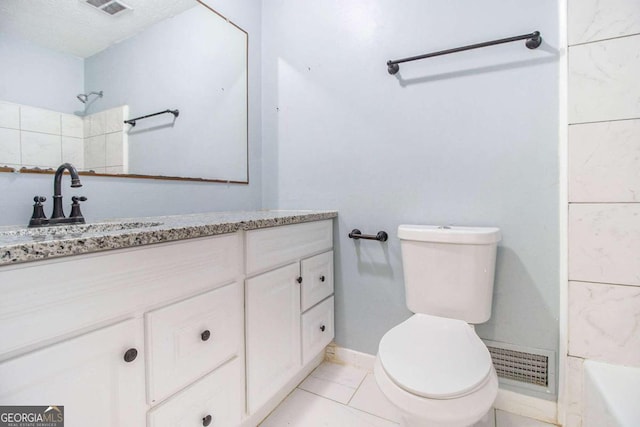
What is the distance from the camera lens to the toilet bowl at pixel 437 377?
2.63ft

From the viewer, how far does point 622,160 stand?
108 centimetres

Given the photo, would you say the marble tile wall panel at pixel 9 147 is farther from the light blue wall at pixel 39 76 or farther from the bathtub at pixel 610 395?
the bathtub at pixel 610 395

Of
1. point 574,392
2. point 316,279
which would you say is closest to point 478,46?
point 316,279

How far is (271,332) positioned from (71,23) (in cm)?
137

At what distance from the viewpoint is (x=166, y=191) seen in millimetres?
1405

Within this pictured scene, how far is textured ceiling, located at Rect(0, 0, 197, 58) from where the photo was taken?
38.4 inches

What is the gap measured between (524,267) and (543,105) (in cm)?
68

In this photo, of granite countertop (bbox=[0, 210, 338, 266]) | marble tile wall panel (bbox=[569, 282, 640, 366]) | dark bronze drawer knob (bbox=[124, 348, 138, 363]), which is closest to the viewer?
granite countertop (bbox=[0, 210, 338, 266])

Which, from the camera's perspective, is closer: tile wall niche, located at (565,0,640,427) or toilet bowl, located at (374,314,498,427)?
toilet bowl, located at (374,314,498,427)

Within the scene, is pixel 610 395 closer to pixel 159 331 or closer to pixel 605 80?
pixel 605 80

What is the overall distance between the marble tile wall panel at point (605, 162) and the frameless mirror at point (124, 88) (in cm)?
158

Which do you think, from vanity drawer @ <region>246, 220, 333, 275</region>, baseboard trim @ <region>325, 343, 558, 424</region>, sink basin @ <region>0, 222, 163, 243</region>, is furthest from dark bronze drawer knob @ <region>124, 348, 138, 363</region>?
baseboard trim @ <region>325, 343, 558, 424</region>

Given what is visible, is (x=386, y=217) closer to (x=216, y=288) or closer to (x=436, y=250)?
(x=436, y=250)

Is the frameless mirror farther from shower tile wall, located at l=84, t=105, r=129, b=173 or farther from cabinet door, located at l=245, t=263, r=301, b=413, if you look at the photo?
cabinet door, located at l=245, t=263, r=301, b=413
